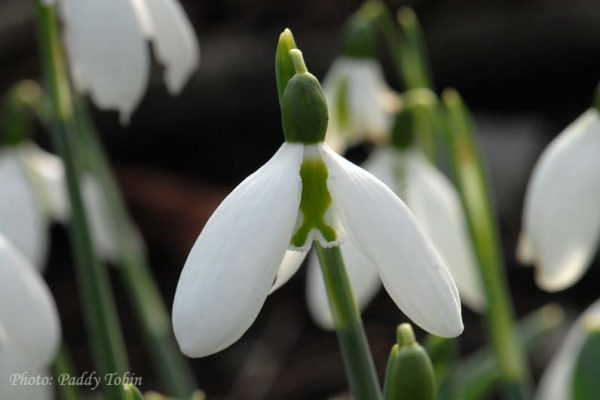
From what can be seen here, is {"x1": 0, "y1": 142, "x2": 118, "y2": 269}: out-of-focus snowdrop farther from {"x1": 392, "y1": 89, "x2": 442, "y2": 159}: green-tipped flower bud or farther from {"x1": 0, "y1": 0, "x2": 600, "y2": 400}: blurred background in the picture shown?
{"x1": 0, "y1": 0, "x2": 600, "y2": 400}: blurred background

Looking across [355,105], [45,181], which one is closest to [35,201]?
[45,181]

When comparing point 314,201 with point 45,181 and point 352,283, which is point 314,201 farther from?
point 45,181

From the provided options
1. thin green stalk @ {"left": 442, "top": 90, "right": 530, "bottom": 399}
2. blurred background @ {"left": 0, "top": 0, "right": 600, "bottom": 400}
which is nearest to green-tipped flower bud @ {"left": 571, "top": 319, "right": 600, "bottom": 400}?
thin green stalk @ {"left": 442, "top": 90, "right": 530, "bottom": 399}

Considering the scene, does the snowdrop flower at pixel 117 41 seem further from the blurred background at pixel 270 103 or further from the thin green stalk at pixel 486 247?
the blurred background at pixel 270 103

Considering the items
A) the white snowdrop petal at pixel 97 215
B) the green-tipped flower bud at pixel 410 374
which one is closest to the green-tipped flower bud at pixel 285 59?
the green-tipped flower bud at pixel 410 374

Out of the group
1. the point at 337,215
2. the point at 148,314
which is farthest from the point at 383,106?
the point at 337,215
